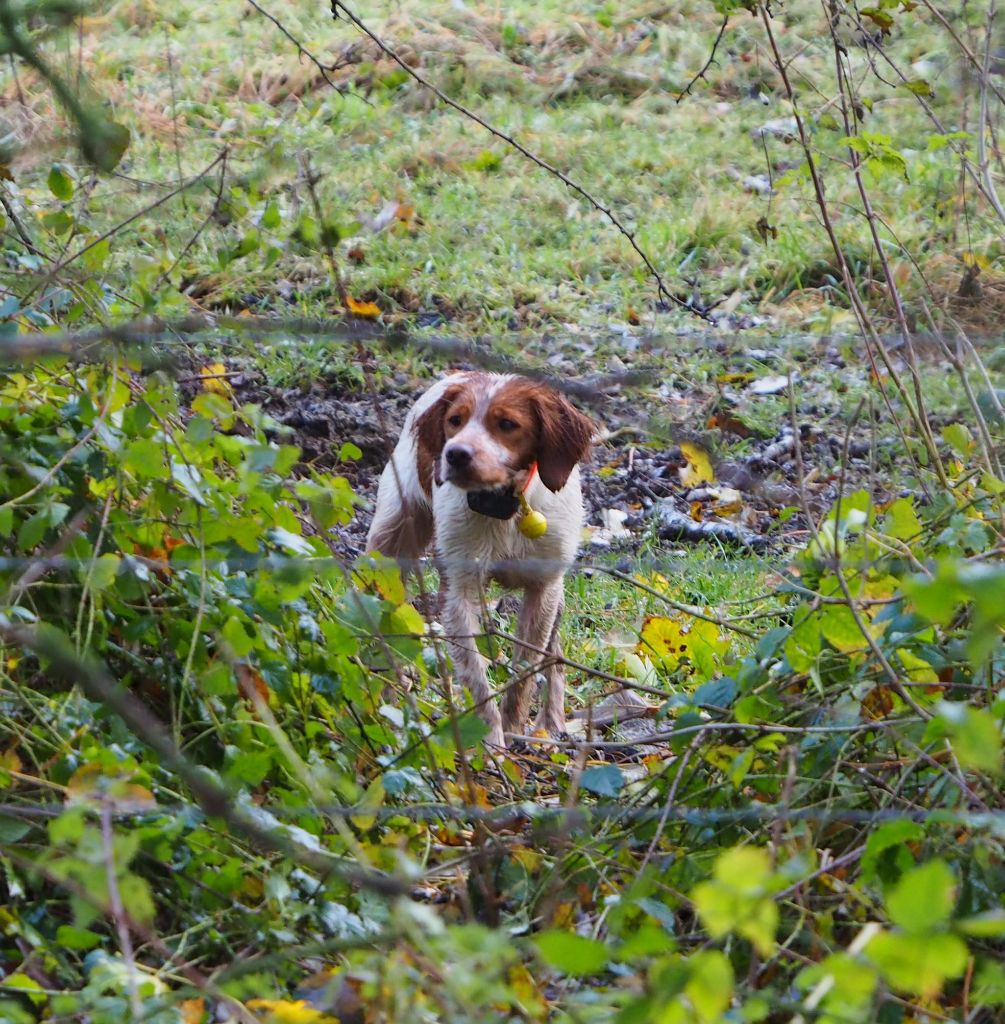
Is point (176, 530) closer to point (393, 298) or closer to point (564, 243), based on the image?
point (393, 298)

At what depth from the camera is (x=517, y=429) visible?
14.4ft

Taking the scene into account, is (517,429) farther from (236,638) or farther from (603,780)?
(236,638)

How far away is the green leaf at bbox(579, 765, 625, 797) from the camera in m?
2.52

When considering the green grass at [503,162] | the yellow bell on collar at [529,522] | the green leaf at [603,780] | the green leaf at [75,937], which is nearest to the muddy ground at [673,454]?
the green grass at [503,162]

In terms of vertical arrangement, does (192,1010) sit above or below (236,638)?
below

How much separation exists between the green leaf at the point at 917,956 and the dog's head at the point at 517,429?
3114 millimetres

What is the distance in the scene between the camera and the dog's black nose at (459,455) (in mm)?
4168

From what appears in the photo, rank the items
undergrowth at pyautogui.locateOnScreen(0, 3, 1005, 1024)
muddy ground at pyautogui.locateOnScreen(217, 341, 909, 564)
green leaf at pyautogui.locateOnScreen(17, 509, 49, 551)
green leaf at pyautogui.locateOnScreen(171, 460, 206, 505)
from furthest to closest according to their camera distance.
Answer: muddy ground at pyautogui.locateOnScreen(217, 341, 909, 564) < green leaf at pyautogui.locateOnScreen(171, 460, 206, 505) < green leaf at pyautogui.locateOnScreen(17, 509, 49, 551) < undergrowth at pyautogui.locateOnScreen(0, 3, 1005, 1024)

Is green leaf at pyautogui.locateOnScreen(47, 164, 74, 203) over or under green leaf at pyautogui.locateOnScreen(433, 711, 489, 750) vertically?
over

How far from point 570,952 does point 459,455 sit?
295 cm

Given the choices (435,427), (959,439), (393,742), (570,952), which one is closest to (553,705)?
(435,427)

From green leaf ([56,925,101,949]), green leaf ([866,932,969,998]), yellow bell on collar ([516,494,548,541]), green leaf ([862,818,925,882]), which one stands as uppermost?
green leaf ([866,932,969,998])

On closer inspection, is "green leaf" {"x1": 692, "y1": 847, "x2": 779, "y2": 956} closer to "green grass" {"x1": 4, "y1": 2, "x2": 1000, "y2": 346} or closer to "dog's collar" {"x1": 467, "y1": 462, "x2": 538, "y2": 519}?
"dog's collar" {"x1": 467, "y1": 462, "x2": 538, "y2": 519}

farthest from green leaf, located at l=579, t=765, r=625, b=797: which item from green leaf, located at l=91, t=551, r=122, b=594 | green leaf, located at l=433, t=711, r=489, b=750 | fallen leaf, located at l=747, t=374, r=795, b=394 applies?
fallen leaf, located at l=747, t=374, r=795, b=394
